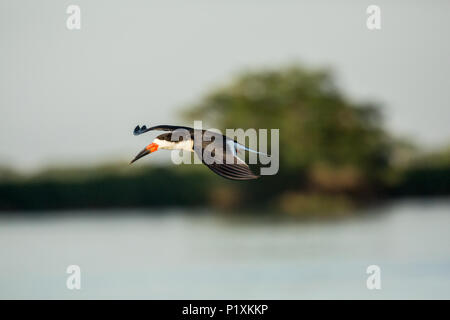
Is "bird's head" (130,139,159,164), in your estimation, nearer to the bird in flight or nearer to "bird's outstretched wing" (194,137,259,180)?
the bird in flight

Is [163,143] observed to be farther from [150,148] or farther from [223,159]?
[223,159]

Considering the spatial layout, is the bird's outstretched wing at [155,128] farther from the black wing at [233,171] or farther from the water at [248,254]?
the water at [248,254]

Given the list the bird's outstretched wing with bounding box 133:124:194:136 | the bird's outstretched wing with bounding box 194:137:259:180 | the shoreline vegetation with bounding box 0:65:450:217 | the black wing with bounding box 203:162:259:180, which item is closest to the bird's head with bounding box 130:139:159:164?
the bird's outstretched wing with bounding box 133:124:194:136

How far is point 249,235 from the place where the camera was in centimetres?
2650

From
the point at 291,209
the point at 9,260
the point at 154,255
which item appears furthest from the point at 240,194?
the point at 9,260

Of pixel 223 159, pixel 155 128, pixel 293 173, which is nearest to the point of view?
pixel 155 128

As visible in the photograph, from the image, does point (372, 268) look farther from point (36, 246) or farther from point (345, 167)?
point (345, 167)

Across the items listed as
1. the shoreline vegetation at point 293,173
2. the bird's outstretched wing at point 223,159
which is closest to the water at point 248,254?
the shoreline vegetation at point 293,173

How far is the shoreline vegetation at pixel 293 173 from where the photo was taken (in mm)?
31984

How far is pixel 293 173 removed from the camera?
32875mm

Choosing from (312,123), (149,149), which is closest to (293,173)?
(312,123)

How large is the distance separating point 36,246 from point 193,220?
820cm

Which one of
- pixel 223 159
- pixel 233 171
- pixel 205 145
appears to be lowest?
pixel 233 171

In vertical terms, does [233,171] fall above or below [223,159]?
below
